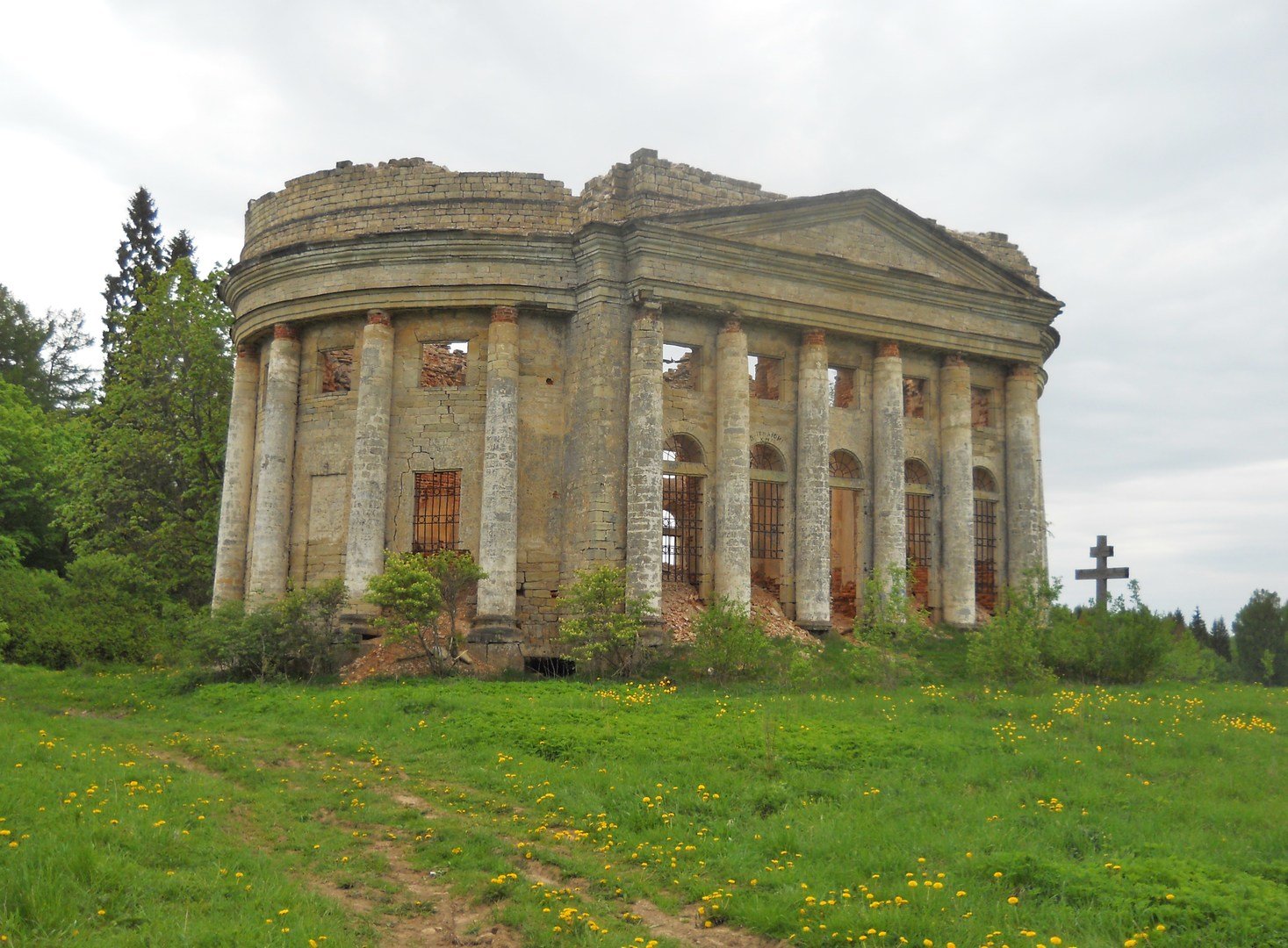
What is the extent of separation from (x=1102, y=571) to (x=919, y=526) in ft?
13.8

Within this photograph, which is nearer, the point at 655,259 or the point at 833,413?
the point at 655,259

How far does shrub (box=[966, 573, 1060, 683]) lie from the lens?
17047 millimetres

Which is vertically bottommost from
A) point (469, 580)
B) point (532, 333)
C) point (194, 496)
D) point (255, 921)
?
point (255, 921)

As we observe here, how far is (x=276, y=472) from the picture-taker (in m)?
20.9

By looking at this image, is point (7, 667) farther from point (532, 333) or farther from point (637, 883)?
point (637, 883)

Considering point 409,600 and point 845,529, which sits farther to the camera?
point 845,529

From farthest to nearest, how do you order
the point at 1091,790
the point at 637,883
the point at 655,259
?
the point at 655,259 → the point at 1091,790 → the point at 637,883

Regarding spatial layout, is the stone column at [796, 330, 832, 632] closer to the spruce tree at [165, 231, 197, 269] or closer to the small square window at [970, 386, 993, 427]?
the small square window at [970, 386, 993, 427]

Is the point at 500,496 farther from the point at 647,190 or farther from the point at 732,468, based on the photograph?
the point at 647,190

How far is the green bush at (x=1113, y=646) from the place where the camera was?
18.3 m

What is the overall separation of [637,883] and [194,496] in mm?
21888

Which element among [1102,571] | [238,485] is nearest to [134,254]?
[238,485]

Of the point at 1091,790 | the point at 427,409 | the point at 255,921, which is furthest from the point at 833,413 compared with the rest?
the point at 255,921

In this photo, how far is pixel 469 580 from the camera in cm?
1850
